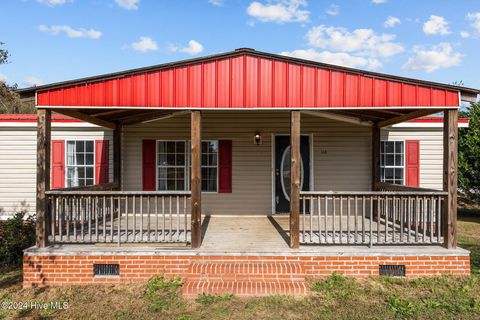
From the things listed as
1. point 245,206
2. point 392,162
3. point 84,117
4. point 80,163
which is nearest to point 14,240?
point 84,117

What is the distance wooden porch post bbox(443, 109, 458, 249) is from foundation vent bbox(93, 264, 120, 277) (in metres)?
5.25

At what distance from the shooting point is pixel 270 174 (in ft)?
27.0

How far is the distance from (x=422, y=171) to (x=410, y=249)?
416 centimetres

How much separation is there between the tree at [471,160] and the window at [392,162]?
3.69 metres

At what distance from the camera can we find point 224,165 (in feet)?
26.9

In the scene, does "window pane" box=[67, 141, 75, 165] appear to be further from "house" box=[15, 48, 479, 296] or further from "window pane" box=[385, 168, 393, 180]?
"window pane" box=[385, 168, 393, 180]

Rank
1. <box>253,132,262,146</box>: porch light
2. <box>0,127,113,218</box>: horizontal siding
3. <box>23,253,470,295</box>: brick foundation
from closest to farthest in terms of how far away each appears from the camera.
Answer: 1. <box>23,253,470,295</box>: brick foundation
2. <box>253,132,262,146</box>: porch light
3. <box>0,127,113,218</box>: horizontal siding

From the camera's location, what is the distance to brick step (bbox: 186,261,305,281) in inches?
189

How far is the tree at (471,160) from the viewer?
10.6 meters

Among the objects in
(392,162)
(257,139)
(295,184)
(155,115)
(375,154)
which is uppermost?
(155,115)

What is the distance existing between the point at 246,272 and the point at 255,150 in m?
3.89

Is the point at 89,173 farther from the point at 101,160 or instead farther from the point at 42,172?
the point at 42,172

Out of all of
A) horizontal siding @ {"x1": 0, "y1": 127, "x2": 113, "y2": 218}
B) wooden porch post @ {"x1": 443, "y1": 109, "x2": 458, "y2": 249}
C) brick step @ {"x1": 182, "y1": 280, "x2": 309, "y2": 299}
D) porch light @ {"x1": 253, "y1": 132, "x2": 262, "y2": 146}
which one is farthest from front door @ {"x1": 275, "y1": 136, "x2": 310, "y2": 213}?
horizontal siding @ {"x1": 0, "y1": 127, "x2": 113, "y2": 218}

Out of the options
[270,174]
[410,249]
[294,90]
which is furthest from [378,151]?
[294,90]
